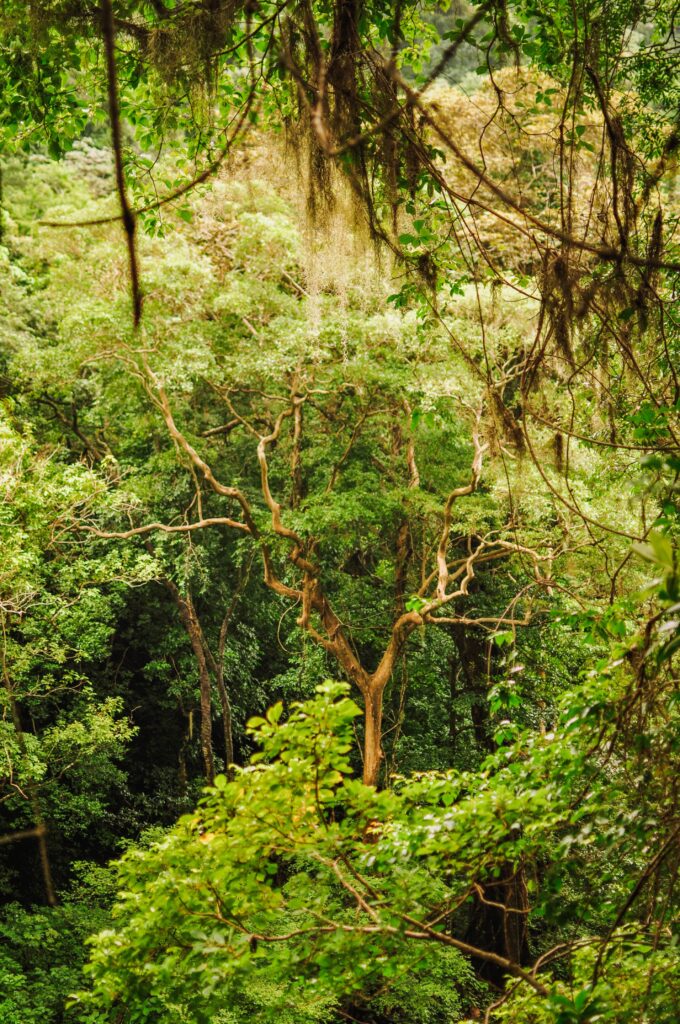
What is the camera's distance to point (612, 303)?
2.24 m

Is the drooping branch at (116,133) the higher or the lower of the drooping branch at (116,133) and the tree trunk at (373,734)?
the higher

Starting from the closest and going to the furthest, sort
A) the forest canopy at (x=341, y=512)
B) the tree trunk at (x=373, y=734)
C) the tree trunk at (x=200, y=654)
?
1. the forest canopy at (x=341, y=512)
2. the tree trunk at (x=373, y=734)
3. the tree trunk at (x=200, y=654)

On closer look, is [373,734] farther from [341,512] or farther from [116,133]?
[116,133]

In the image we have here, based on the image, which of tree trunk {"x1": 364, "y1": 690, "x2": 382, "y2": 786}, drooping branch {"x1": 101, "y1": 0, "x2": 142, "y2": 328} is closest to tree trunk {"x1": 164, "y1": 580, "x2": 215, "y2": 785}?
tree trunk {"x1": 364, "y1": 690, "x2": 382, "y2": 786}

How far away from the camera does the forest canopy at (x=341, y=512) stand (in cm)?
205

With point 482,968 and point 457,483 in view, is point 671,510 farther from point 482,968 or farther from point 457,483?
point 482,968

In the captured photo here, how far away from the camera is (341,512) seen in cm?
772

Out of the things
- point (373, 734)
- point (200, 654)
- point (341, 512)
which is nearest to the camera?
point (341, 512)

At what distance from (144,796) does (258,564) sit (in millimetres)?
3410

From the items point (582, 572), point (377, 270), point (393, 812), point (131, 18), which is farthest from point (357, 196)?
point (582, 572)

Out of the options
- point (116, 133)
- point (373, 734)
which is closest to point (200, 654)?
point (373, 734)

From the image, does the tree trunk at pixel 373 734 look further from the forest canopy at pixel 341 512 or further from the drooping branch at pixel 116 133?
the drooping branch at pixel 116 133

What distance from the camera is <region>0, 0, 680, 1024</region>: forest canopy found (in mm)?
2055

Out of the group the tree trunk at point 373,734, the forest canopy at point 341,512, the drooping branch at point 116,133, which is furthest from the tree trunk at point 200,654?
the drooping branch at point 116,133
